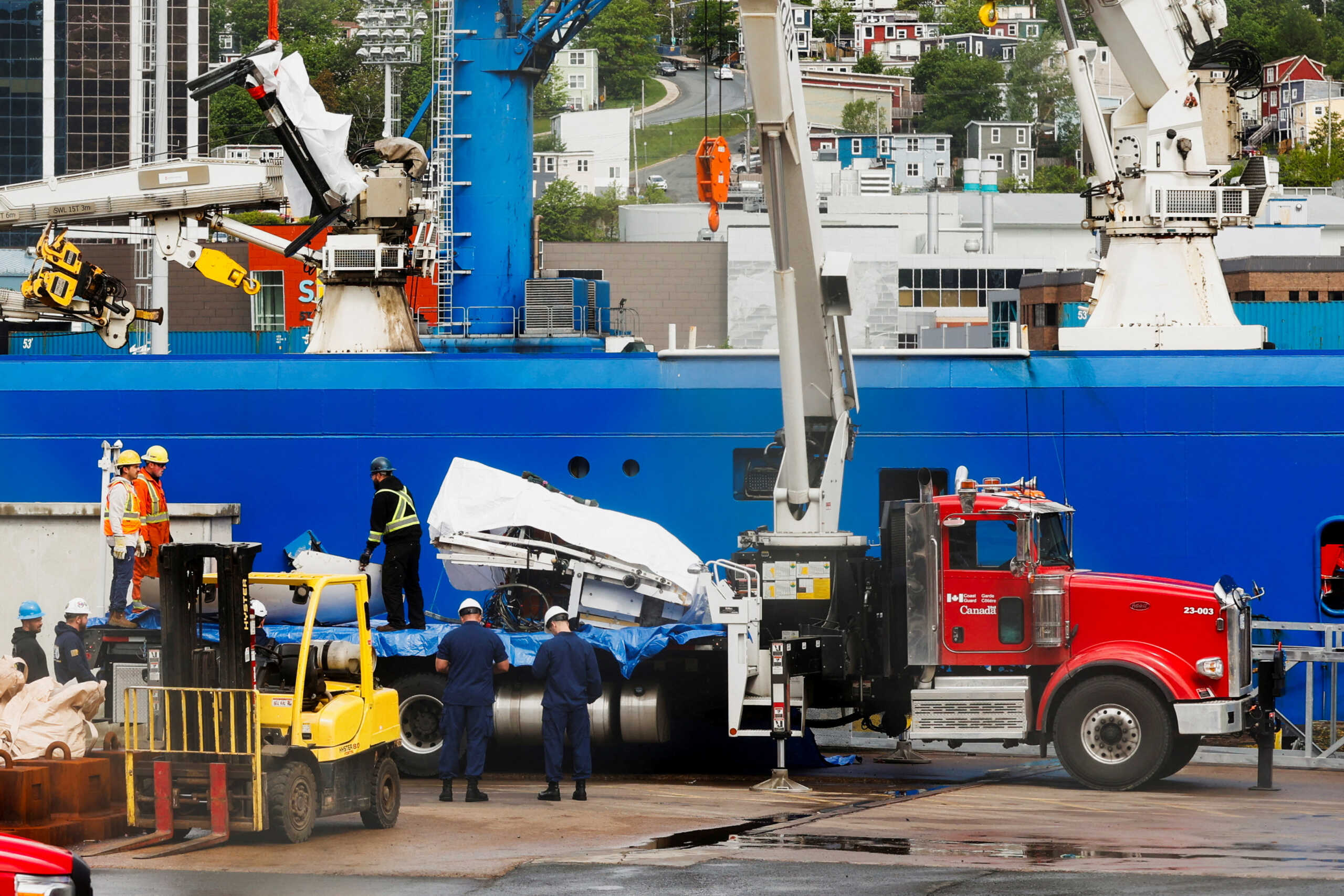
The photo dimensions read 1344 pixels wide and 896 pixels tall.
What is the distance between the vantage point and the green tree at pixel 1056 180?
127688mm

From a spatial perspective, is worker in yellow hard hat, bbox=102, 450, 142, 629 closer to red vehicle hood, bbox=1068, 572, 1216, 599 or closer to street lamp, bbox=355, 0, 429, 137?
red vehicle hood, bbox=1068, 572, 1216, 599

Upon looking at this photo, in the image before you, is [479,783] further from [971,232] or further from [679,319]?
[971,232]

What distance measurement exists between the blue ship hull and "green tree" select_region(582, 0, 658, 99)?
16166 centimetres

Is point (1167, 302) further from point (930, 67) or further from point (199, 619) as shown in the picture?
point (930, 67)

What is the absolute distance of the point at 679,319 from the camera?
6619 centimetres

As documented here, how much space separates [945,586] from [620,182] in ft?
419

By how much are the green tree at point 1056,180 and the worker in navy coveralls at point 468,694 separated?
112365mm

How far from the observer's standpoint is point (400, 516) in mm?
17484

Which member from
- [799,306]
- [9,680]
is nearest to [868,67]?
[799,306]

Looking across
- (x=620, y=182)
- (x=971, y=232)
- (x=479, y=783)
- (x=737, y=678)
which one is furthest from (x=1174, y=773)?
(x=620, y=182)

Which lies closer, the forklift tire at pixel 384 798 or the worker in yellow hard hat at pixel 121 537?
the forklift tire at pixel 384 798

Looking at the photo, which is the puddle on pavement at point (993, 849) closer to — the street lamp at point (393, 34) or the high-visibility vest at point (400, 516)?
the high-visibility vest at point (400, 516)

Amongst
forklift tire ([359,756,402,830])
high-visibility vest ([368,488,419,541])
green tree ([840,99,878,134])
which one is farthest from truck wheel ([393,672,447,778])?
green tree ([840,99,878,134])

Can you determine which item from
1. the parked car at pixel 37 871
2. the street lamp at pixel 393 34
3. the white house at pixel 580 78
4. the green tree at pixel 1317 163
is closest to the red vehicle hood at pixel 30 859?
the parked car at pixel 37 871
